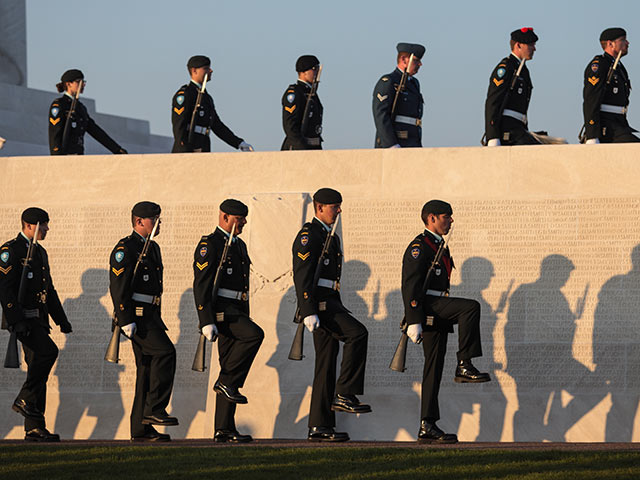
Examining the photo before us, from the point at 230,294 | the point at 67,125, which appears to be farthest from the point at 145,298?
the point at 67,125

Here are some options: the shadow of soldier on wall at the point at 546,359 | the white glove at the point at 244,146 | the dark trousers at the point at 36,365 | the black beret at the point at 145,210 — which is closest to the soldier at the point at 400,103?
the white glove at the point at 244,146

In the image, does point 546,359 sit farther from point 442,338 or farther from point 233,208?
point 233,208

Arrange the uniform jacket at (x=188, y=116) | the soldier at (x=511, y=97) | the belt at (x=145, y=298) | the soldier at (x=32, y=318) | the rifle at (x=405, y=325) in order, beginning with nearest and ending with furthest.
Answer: the rifle at (x=405, y=325)
the belt at (x=145, y=298)
the soldier at (x=32, y=318)
the soldier at (x=511, y=97)
the uniform jacket at (x=188, y=116)

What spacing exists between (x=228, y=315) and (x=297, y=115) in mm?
3500

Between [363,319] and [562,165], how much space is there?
7.95 ft

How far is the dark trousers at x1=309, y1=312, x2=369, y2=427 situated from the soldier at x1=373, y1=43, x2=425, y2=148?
3.32 m

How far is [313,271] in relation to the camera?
36.9 feet

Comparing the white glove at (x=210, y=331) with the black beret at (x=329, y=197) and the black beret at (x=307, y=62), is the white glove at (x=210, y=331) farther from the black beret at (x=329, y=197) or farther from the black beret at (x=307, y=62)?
the black beret at (x=307, y=62)

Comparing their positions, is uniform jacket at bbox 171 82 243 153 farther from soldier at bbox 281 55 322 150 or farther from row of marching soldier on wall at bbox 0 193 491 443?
row of marching soldier on wall at bbox 0 193 491 443

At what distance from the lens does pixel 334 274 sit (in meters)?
11.4

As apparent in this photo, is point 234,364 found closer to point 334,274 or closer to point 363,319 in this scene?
point 334,274

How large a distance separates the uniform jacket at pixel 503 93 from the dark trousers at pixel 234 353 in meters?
3.76

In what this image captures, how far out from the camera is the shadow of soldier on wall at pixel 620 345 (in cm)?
1226

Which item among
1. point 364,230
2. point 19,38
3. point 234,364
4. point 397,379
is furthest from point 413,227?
point 19,38
